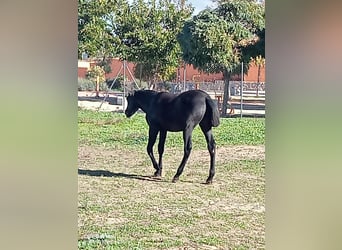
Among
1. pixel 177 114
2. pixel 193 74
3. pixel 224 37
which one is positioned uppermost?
pixel 224 37

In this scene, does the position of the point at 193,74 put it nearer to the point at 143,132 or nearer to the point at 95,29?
the point at 143,132

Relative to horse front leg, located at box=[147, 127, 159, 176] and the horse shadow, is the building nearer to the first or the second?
horse front leg, located at box=[147, 127, 159, 176]

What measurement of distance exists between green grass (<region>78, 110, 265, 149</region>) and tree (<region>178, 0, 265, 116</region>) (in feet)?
0.42

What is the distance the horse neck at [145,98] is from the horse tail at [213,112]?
0.34 meters

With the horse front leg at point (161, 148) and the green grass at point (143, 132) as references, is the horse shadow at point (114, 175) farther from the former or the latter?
the green grass at point (143, 132)

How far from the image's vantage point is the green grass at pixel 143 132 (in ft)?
8.42

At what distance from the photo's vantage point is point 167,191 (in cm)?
259

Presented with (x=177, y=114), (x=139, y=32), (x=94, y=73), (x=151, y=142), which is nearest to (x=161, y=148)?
(x=151, y=142)

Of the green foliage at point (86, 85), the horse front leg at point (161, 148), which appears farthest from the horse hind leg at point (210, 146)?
the green foliage at point (86, 85)

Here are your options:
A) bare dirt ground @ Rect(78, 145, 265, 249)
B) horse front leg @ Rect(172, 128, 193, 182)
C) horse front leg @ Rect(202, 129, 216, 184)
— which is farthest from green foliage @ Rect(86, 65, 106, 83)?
horse front leg @ Rect(202, 129, 216, 184)

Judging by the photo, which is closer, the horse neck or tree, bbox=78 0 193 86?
tree, bbox=78 0 193 86

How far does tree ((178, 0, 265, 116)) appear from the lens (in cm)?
256

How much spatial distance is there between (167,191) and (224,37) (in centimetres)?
99
